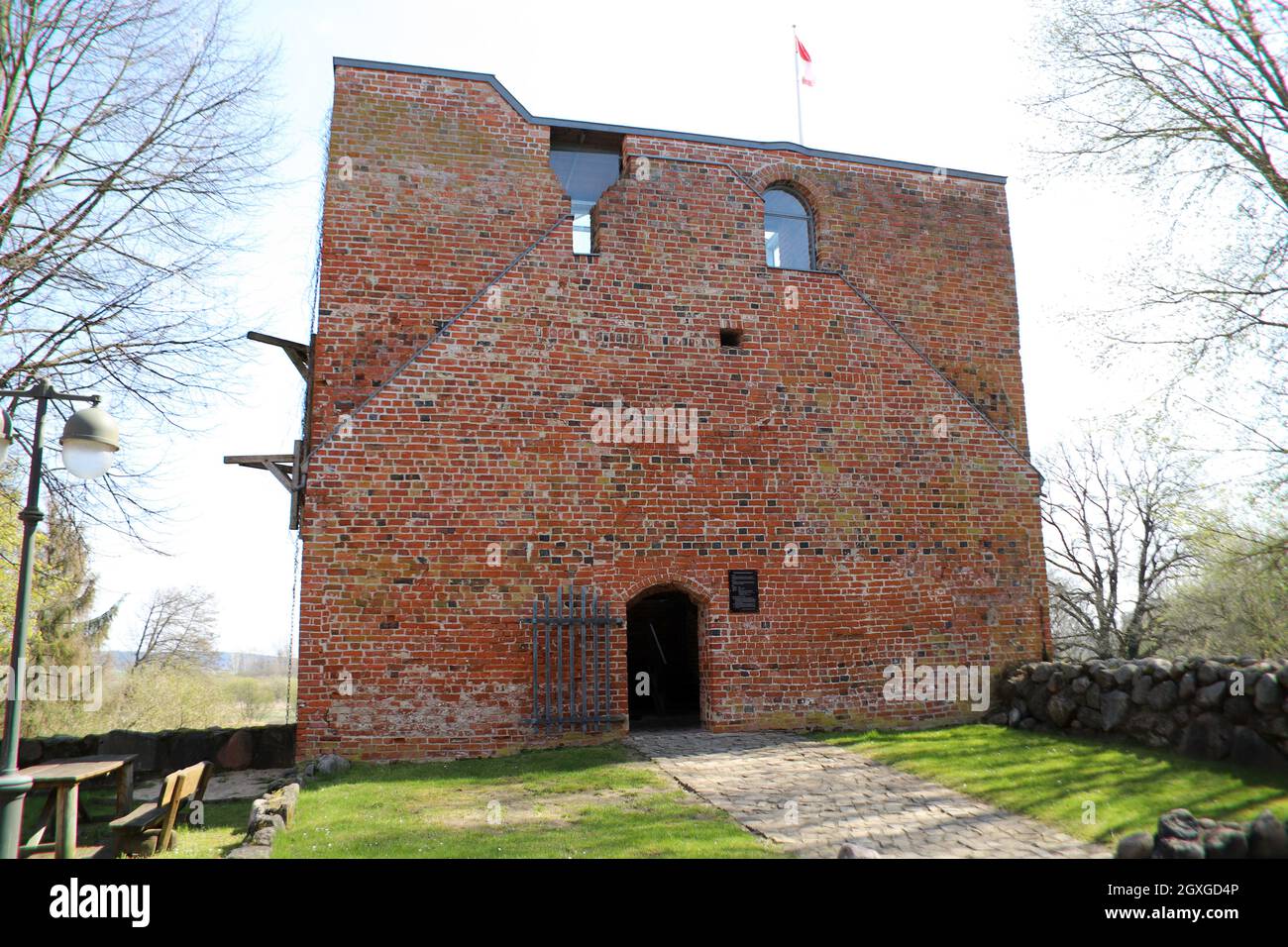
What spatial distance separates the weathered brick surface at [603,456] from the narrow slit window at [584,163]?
0.64m

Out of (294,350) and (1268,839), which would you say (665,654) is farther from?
(1268,839)

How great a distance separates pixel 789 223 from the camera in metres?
13.8

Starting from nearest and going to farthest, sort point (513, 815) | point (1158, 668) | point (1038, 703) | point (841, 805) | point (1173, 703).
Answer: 1. point (513, 815)
2. point (841, 805)
3. point (1173, 703)
4. point (1158, 668)
5. point (1038, 703)

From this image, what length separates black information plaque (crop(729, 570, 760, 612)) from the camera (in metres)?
11.2

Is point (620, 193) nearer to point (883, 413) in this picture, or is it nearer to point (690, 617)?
point (883, 413)

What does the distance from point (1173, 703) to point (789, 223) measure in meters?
9.01

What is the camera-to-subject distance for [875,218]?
13672 millimetres

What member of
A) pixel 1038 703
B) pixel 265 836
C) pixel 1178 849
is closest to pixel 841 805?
pixel 1178 849

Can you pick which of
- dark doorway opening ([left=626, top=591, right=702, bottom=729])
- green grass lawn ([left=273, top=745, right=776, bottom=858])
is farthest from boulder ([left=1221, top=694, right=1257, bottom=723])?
dark doorway opening ([left=626, top=591, right=702, bottom=729])

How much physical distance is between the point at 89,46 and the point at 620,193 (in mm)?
8417

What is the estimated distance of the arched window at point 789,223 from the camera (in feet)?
44.4

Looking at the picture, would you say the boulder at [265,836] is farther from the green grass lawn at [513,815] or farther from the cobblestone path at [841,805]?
the cobblestone path at [841,805]

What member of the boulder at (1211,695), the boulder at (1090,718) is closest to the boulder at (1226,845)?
the boulder at (1211,695)
